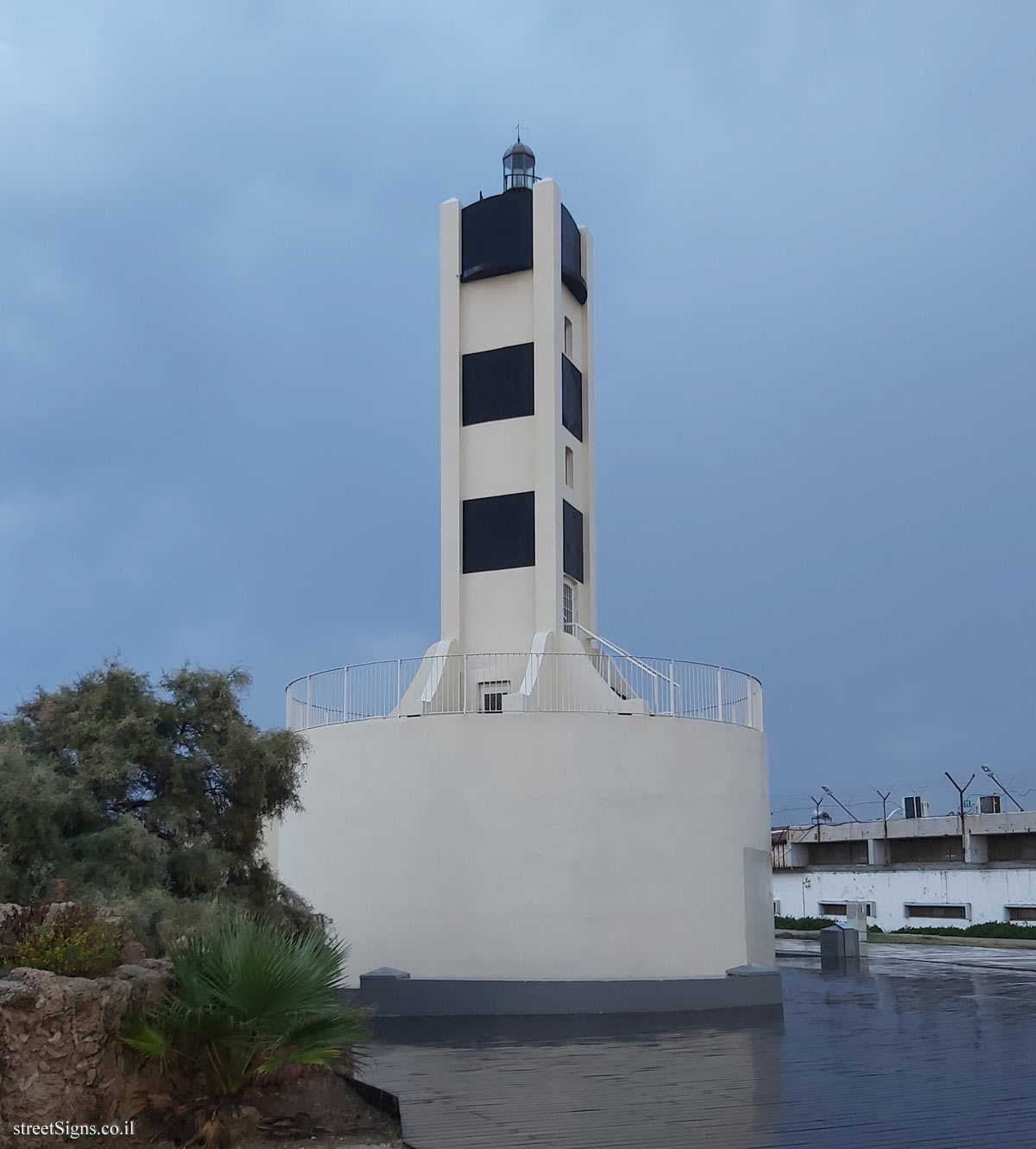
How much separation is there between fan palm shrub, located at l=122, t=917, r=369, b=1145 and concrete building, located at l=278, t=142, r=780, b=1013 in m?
8.69

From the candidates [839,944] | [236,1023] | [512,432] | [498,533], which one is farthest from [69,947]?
[839,944]

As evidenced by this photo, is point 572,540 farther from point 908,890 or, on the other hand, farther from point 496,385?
point 908,890

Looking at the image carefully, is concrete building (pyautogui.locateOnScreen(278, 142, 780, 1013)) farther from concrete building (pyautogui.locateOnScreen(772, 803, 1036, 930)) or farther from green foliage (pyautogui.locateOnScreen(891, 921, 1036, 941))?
concrete building (pyautogui.locateOnScreen(772, 803, 1036, 930))

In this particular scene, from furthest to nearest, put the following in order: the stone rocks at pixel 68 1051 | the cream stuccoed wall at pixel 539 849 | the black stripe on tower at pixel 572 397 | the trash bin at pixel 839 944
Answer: the trash bin at pixel 839 944, the black stripe on tower at pixel 572 397, the cream stuccoed wall at pixel 539 849, the stone rocks at pixel 68 1051

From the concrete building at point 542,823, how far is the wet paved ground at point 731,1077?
1060 millimetres

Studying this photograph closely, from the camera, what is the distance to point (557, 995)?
16797 millimetres

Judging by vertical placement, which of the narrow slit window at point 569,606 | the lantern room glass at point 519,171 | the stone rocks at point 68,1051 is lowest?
the stone rocks at point 68,1051

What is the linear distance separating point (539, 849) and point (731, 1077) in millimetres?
6531

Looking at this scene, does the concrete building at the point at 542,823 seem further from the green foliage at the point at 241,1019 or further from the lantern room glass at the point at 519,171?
the green foliage at the point at 241,1019

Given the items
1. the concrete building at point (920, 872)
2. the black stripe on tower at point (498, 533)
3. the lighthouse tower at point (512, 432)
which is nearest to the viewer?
the lighthouse tower at point (512, 432)

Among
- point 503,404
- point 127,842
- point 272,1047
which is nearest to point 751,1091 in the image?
point 272,1047

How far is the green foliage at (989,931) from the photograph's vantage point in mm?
33375

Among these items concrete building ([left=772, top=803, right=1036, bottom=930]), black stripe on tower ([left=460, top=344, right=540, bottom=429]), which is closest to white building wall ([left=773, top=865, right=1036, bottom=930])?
concrete building ([left=772, top=803, right=1036, bottom=930])

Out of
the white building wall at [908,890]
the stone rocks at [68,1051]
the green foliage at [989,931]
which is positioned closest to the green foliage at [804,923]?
the white building wall at [908,890]
